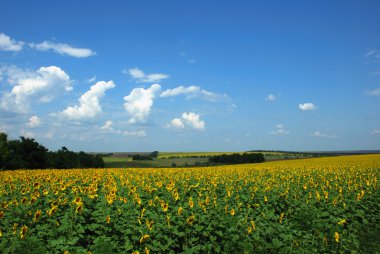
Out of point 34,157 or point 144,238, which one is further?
point 34,157

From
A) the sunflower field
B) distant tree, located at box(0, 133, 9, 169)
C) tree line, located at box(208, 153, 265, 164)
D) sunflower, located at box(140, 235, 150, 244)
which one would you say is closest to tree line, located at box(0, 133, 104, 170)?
distant tree, located at box(0, 133, 9, 169)

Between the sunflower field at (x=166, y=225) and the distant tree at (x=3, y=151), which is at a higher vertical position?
the distant tree at (x=3, y=151)

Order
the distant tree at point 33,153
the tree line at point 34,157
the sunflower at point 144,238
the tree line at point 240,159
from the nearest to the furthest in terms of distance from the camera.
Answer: the sunflower at point 144,238 < the tree line at point 34,157 < the distant tree at point 33,153 < the tree line at point 240,159

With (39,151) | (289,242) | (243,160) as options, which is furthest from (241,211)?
(243,160)

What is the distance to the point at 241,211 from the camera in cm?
1129

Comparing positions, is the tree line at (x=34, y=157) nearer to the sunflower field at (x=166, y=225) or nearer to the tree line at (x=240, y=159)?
the tree line at (x=240, y=159)

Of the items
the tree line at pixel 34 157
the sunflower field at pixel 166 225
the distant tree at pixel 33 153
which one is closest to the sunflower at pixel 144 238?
the sunflower field at pixel 166 225

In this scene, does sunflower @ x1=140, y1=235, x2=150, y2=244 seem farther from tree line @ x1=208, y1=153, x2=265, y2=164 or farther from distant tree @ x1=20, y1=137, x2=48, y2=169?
tree line @ x1=208, y1=153, x2=265, y2=164

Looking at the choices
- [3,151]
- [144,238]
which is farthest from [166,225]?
[3,151]

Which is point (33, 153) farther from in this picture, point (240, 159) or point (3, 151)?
point (240, 159)

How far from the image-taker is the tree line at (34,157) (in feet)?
155

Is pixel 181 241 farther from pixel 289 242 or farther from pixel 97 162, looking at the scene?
pixel 97 162

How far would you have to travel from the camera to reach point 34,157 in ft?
176

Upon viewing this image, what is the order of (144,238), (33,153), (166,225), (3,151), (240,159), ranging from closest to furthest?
(144,238) < (166,225) < (3,151) < (33,153) < (240,159)
